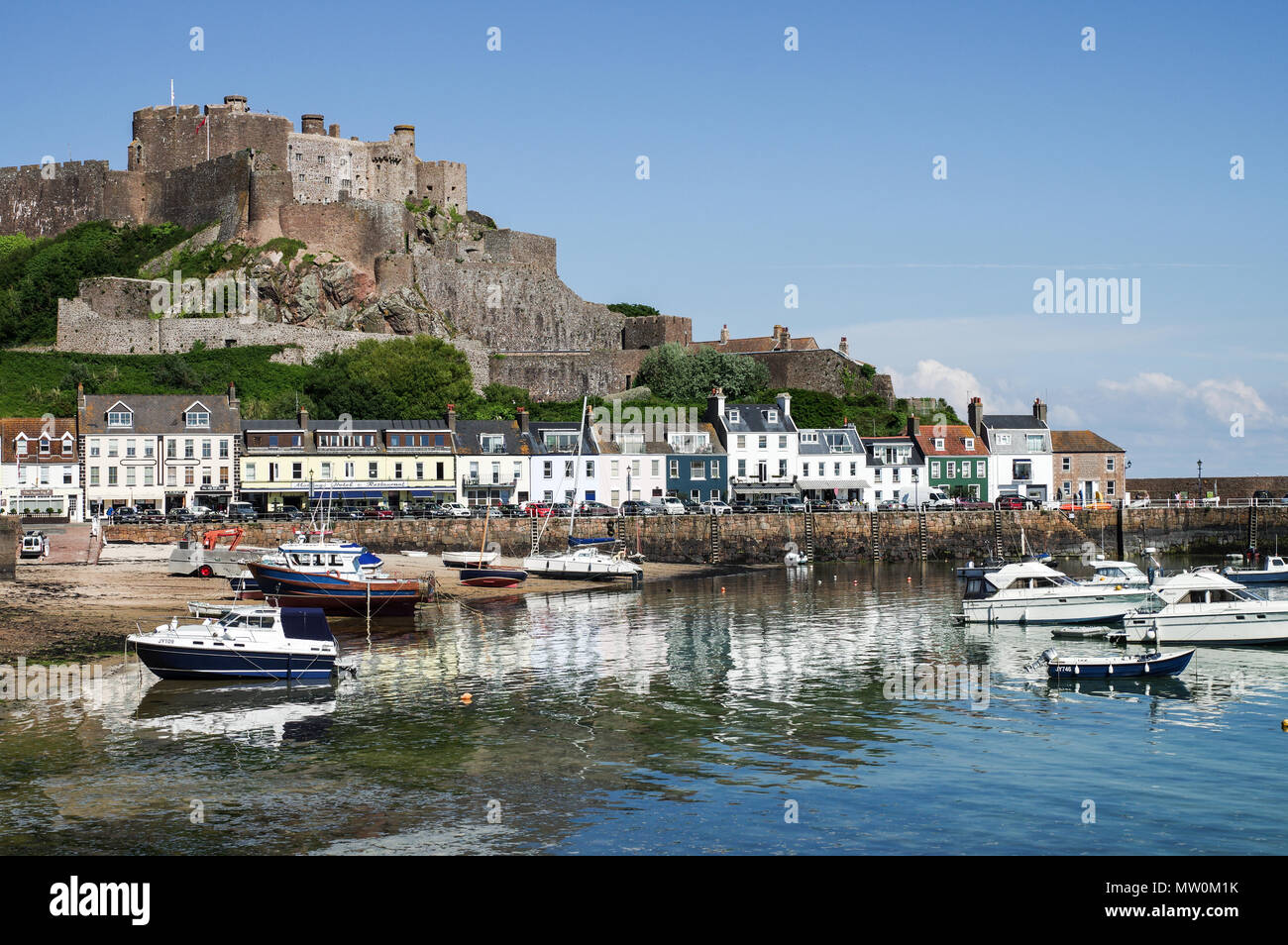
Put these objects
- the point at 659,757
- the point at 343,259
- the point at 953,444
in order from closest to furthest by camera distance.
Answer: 1. the point at 659,757
2. the point at 953,444
3. the point at 343,259

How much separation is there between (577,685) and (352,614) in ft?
48.9

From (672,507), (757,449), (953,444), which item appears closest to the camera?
(672,507)

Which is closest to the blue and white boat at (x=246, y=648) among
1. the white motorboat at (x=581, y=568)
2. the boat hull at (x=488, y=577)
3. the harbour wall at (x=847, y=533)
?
the boat hull at (x=488, y=577)

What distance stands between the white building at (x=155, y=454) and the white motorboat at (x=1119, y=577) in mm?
46028

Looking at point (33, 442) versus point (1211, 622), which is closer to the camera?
point (1211, 622)

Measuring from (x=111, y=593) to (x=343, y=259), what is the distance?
62799 millimetres

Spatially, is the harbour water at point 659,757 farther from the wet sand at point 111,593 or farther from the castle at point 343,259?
the castle at point 343,259

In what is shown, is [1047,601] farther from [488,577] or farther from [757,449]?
[757,449]

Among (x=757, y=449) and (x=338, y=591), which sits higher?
(x=757, y=449)

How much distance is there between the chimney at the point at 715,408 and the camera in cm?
7781

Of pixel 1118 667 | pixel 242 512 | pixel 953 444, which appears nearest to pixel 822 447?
pixel 953 444

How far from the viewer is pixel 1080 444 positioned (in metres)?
81.6
